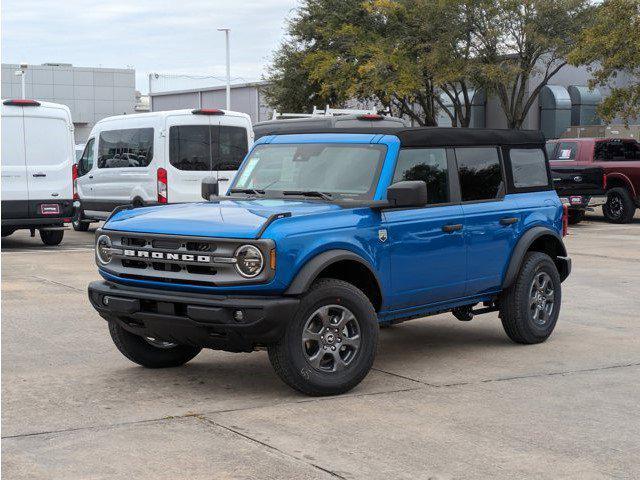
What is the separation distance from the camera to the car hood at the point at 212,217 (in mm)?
6797

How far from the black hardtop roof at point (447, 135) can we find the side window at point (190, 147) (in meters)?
9.73

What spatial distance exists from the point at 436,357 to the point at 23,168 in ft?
36.0

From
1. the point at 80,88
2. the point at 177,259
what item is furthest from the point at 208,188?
the point at 80,88

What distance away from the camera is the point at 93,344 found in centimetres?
889

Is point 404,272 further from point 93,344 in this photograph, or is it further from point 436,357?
point 93,344

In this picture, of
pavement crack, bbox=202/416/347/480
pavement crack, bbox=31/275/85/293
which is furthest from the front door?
pavement crack, bbox=31/275/85/293

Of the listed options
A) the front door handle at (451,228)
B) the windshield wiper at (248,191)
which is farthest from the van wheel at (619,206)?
the windshield wiper at (248,191)

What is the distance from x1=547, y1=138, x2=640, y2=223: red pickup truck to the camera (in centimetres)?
2506

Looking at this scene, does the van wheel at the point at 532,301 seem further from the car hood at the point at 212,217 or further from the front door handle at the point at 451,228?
the car hood at the point at 212,217

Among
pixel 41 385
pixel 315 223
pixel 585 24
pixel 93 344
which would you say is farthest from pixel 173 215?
pixel 585 24

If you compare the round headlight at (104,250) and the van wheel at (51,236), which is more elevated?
the round headlight at (104,250)

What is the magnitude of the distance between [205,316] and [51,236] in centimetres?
1312

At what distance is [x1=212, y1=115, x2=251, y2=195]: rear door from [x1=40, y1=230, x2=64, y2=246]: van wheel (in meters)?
3.03

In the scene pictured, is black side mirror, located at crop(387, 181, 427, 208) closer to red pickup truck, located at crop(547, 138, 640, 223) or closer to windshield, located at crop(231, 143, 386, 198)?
windshield, located at crop(231, 143, 386, 198)
